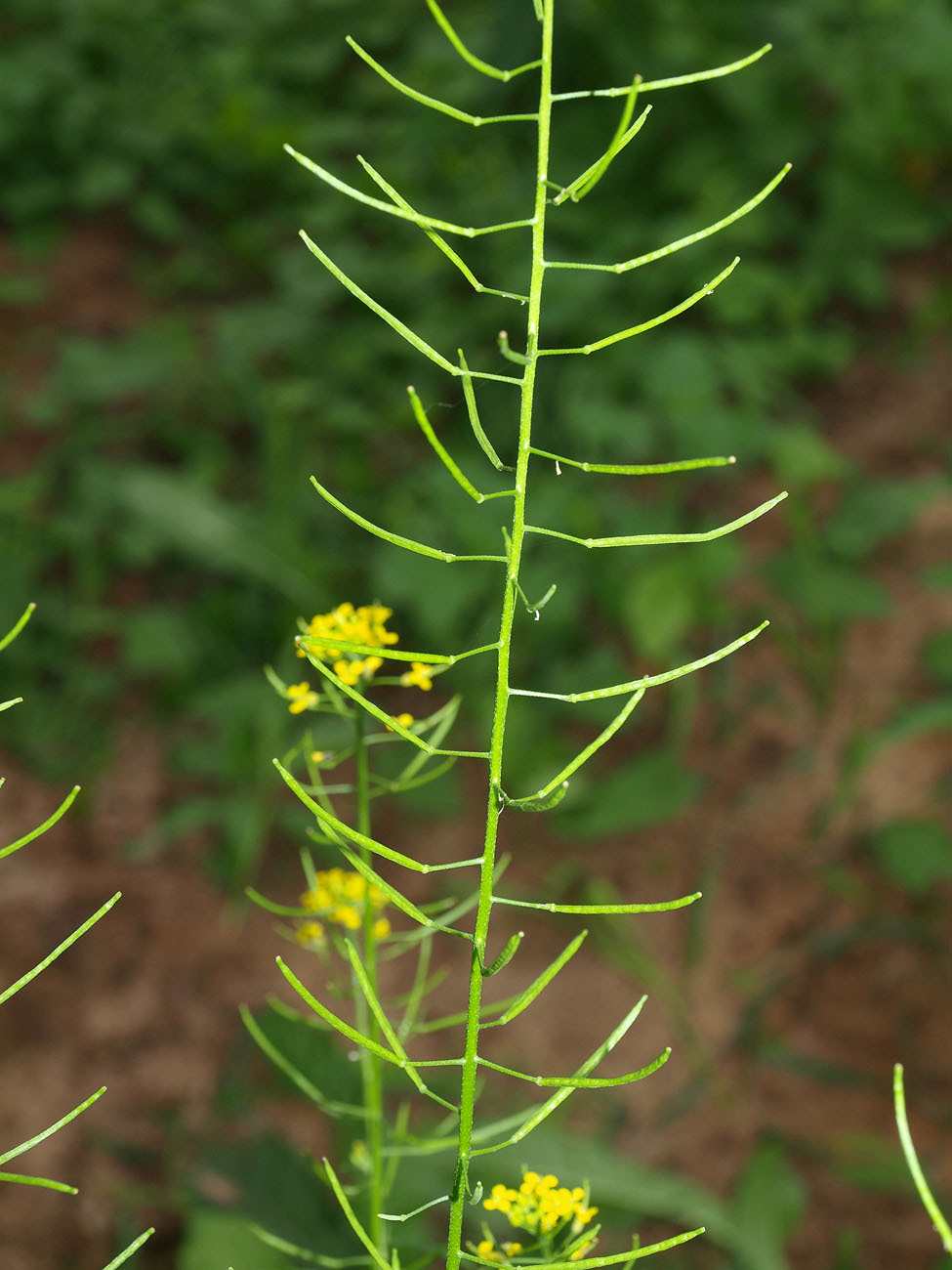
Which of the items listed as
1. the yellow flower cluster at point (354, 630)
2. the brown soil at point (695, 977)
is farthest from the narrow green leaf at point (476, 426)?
the brown soil at point (695, 977)

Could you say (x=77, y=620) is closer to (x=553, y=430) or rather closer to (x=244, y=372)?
(x=244, y=372)

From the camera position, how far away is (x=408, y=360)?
3.27 metres

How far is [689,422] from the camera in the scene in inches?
102

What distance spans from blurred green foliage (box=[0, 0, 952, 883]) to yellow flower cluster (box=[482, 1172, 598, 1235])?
64.6 inches

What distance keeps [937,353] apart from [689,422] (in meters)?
0.91

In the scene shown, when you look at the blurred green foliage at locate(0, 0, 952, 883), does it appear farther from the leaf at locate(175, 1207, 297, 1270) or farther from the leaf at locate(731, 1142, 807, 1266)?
the leaf at locate(175, 1207, 297, 1270)

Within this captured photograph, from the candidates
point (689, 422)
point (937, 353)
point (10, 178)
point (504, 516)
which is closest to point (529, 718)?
point (504, 516)

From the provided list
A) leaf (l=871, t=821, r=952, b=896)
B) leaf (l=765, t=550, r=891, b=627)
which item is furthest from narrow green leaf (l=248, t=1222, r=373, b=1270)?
leaf (l=765, t=550, r=891, b=627)

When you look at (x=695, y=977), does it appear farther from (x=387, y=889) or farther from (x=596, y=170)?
(x=596, y=170)

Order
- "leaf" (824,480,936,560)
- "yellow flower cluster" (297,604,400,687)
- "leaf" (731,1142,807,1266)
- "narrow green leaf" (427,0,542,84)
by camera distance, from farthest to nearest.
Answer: "leaf" (824,480,936,560), "leaf" (731,1142,807,1266), "yellow flower cluster" (297,604,400,687), "narrow green leaf" (427,0,542,84)

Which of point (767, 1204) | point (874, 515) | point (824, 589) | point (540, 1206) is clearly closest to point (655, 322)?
point (540, 1206)

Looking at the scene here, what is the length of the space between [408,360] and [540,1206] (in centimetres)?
275

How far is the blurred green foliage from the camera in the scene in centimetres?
259

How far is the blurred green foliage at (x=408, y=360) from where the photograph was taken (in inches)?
102
